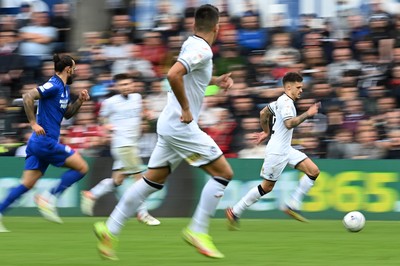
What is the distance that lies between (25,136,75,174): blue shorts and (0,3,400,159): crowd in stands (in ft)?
10.7

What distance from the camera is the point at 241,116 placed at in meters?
15.3

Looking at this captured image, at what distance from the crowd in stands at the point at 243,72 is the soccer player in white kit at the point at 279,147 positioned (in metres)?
2.23

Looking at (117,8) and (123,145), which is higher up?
(117,8)

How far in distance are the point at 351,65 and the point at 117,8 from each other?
5156 millimetres

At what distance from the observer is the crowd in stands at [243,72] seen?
15062 mm

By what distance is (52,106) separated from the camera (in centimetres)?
1188

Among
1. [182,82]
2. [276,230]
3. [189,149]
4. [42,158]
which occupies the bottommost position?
[276,230]

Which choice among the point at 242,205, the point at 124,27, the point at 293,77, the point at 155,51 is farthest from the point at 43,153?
the point at 124,27

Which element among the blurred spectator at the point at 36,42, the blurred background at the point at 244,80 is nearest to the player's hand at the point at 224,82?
the blurred background at the point at 244,80

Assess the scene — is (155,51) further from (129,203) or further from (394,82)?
(129,203)

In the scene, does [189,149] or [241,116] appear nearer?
[189,149]

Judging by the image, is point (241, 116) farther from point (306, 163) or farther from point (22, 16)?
point (22, 16)

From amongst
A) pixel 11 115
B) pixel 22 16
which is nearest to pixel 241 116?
pixel 11 115

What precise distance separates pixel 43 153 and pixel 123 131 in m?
2.33
